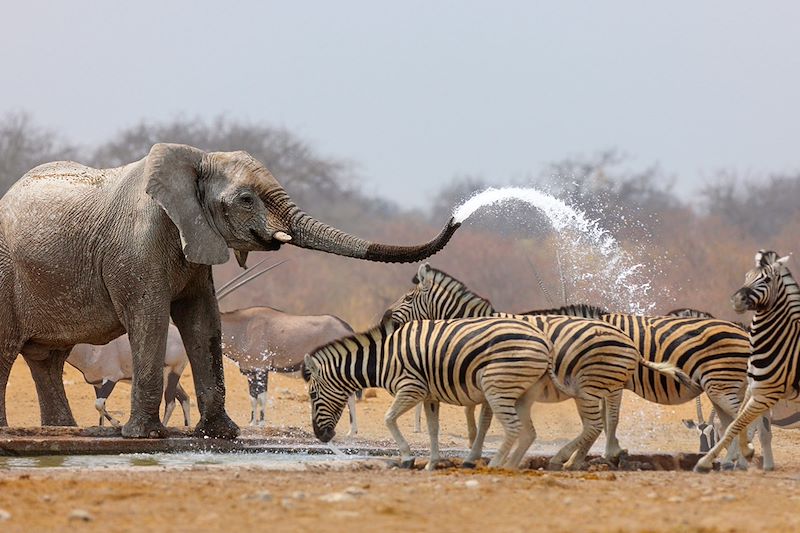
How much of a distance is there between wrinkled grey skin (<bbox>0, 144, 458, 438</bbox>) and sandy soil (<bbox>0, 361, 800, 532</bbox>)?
2.30m

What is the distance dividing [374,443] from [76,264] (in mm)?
3011

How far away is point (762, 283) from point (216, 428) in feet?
15.1

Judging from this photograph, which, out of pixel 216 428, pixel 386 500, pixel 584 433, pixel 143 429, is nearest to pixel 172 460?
pixel 143 429

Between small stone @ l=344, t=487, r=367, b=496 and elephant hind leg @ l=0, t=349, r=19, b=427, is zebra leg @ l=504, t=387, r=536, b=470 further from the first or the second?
elephant hind leg @ l=0, t=349, r=19, b=427

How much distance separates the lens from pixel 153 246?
11.3m

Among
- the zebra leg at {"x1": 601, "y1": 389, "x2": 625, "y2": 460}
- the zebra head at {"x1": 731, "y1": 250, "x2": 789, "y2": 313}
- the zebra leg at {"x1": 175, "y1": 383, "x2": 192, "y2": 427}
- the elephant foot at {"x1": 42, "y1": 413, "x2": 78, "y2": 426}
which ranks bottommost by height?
the zebra leg at {"x1": 601, "y1": 389, "x2": 625, "y2": 460}

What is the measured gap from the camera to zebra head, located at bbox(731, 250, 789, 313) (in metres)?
9.59

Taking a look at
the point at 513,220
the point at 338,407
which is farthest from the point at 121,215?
the point at 513,220

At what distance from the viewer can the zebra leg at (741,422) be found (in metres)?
9.68

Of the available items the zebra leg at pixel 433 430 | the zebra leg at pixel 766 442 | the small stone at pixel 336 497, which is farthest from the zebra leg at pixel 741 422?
the small stone at pixel 336 497

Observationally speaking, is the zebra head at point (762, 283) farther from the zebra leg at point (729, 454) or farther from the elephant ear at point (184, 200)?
the elephant ear at point (184, 200)

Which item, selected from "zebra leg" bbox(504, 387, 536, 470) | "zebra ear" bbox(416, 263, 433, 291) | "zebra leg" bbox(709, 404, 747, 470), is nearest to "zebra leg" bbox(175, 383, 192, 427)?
"zebra ear" bbox(416, 263, 433, 291)

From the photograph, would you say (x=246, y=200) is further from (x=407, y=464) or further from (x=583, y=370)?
(x=583, y=370)

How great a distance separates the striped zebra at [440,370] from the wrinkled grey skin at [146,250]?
107cm
